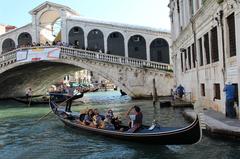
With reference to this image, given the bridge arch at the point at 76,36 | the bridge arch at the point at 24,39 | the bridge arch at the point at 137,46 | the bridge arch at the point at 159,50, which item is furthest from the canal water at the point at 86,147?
the bridge arch at the point at 24,39

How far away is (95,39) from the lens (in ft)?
91.1

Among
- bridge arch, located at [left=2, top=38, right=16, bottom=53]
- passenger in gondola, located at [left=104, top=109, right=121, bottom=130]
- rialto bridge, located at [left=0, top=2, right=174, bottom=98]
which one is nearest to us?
passenger in gondola, located at [left=104, top=109, right=121, bottom=130]

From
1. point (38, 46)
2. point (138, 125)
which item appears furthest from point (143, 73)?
point (138, 125)

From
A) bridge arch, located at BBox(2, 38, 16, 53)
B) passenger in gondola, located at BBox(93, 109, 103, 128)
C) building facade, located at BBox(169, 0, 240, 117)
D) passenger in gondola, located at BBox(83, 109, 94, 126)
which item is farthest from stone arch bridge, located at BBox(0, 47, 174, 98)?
passenger in gondola, located at BBox(93, 109, 103, 128)

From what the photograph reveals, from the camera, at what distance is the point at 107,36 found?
27.5 meters

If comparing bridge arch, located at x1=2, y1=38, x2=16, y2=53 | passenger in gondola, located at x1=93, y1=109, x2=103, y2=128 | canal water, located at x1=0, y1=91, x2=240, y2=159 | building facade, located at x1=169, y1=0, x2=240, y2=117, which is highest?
bridge arch, located at x1=2, y1=38, x2=16, y2=53

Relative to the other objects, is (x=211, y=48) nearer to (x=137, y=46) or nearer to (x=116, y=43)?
(x=137, y=46)

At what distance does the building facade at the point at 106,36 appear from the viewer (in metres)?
27.1

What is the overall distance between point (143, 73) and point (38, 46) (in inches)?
281

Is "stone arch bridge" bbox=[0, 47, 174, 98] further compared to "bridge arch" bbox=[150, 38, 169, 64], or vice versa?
"bridge arch" bbox=[150, 38, 169, 64]

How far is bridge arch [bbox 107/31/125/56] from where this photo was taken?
27.5 m

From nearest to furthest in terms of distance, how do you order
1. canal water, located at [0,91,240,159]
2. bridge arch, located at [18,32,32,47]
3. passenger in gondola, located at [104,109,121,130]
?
canal water, located at [0,91,240,159] → passenger in gondola, located at [104,109,121,130] → bridge arch, located at [18,32,32,47]

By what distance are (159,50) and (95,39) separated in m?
4.35

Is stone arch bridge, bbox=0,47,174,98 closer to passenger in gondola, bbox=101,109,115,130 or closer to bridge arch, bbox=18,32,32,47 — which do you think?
bridge arch, bbox=18,32,32,47
